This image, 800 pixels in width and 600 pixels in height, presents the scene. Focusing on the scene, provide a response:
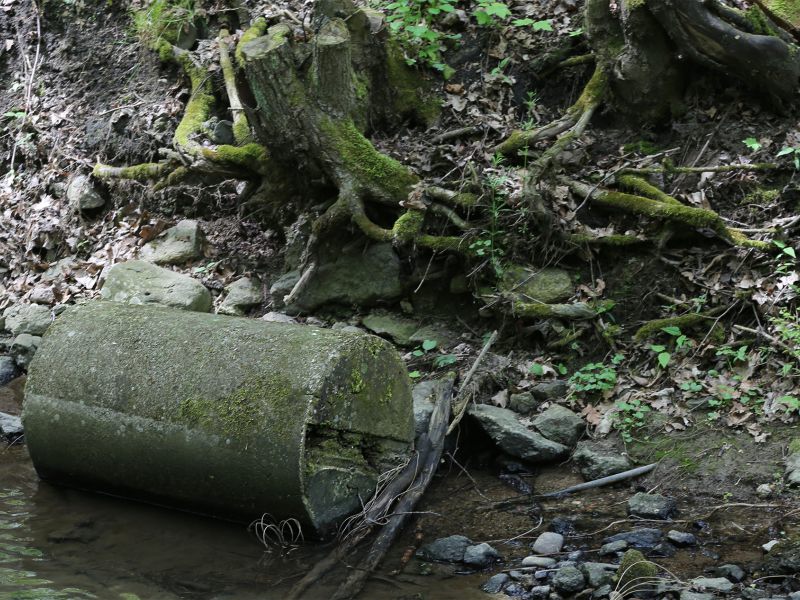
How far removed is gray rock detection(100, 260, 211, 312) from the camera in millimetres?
6934

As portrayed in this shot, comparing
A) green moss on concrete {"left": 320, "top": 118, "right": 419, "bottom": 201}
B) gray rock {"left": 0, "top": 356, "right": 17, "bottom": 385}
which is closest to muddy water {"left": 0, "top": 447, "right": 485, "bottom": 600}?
gray rock {"left": 0, "top": 356, "right": 17, "bottom": 385}

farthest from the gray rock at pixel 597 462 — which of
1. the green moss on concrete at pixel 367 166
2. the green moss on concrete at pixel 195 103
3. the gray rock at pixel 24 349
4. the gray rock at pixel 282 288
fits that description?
the green moss on concrete at pixel 195 103

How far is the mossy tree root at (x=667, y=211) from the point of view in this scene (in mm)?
5789

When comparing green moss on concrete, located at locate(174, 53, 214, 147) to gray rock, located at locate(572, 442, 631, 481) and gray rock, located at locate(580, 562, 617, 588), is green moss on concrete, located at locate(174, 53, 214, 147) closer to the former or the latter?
gray rock, located at locate(572, 442, 631, 481)

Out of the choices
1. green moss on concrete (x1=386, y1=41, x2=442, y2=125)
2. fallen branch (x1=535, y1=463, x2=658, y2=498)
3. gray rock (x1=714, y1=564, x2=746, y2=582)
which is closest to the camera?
gray rock (x1=714, y1=564, x2=746, y2=582)

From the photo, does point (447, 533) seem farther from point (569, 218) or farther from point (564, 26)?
point (564, 26)

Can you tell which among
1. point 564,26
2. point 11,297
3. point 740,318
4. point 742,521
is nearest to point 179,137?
point 11,297

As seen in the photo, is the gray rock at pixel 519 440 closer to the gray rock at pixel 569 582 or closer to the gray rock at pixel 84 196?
the gray rock at pixel 569 582

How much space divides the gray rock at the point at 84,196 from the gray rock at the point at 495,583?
6960 mm

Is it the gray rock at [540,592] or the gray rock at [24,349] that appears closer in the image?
the gray rock at [540,592]

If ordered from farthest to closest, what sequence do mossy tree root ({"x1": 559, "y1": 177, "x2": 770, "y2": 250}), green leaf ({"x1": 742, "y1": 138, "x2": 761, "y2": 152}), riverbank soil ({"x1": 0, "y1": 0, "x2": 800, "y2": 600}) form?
green leaf ({"x1": 742, "y1": 138, "x2": 761, "y2": 152}) < mossy tree root ({"x1": 559, "y1": 177, "x2": 770, "y2": 250}) < riverbank soil ({"x1": 0, "y1": 0, "x2": 800, "y2": 600})

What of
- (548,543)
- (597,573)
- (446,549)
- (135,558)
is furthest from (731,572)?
(135,558)

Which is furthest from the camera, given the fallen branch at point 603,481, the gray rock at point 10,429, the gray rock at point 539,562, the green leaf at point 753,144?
the green leaf at point 753,144

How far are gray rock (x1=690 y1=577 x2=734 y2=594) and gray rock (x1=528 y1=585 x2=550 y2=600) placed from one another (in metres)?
0.68
